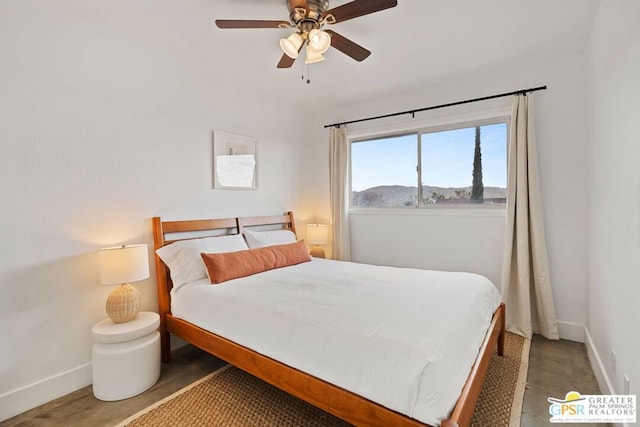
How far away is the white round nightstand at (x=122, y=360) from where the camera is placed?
2.04 meters

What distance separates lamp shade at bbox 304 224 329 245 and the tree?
A: 71.7 inches

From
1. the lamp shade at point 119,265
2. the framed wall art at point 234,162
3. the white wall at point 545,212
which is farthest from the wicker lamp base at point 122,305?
the white wall at point 545,212

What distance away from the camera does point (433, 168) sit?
3.65 metres

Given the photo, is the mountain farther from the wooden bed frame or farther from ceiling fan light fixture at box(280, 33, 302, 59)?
ceiling fan light fixture at box(280, 33, 302, 59)

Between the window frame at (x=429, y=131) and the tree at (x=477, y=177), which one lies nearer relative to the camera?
the window frame at (x=429, y=131)

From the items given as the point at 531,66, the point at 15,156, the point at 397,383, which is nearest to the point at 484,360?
the point at 397,383

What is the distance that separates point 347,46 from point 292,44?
371 mm

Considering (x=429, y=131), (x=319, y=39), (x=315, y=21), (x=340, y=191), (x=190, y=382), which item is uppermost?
(x=315, y=21)

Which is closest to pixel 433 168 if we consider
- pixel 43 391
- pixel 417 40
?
pixel 417 40

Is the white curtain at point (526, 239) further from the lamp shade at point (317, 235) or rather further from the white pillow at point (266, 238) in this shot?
the white pillow at point (266, 238)

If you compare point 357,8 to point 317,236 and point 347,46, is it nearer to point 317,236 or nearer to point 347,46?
point 347,46

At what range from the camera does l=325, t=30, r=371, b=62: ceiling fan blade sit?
6.44 ft

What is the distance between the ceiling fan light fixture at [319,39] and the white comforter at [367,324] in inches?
63.9

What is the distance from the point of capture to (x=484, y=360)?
1.79m
